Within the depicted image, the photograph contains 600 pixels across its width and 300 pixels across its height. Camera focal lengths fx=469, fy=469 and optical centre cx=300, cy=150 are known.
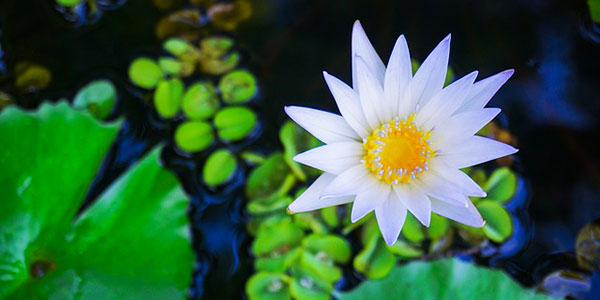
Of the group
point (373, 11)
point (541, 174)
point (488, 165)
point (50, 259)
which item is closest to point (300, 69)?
point (373, 11)

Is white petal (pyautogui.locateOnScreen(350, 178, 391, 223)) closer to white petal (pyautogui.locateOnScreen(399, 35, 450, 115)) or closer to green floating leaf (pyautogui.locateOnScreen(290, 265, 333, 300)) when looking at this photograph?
white petal (pyautogui.locateOnScreen(399, 35, 450, 115))

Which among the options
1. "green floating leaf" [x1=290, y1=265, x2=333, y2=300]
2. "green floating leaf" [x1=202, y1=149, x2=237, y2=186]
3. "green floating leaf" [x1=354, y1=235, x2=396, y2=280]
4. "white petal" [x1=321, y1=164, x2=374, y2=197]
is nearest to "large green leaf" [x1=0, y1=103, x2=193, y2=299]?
"green floating leaf" [x1=202, y1=149, x2=237, y2=186]

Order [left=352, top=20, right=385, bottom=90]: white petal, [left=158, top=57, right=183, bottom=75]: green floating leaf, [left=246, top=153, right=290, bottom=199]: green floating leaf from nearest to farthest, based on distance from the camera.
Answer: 1. [left=352, top=20, right=385, bottom=90]: white petal
2. [left=246, top=153, right=290, bottom=199]: green floating leaf
3. [left=158, top=57, right=183, bottom=75]: green floating leaf

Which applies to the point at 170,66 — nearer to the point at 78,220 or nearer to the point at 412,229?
the point at 78,220

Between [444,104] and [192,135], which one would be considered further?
[192,135]

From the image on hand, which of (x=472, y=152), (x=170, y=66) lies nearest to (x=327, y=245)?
(x=472, y=152)

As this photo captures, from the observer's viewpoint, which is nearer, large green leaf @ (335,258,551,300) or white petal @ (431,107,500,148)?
white petal @ (431,107,500,148)
